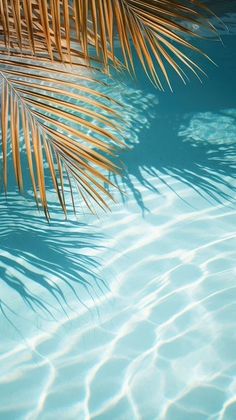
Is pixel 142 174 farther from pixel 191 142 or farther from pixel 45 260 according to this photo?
pixel 45 260

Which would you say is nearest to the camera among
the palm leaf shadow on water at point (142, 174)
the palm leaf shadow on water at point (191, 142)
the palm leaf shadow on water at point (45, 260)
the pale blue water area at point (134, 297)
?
the pale blue water area at point (134, 297)

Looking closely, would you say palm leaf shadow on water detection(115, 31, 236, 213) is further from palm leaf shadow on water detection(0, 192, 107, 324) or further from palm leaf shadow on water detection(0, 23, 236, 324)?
palm leaf shadow on water detection(0, 192, 107, 324)

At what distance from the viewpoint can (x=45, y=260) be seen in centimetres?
285

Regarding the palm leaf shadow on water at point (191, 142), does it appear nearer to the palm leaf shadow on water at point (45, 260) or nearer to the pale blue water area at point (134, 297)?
the pale blue water area at point (134, 297)

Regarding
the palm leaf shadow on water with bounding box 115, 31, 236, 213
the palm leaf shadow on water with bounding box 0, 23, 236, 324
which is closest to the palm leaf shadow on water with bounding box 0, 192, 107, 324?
the palm leaf shadow on water with bounding box 0, 23, 236, 324

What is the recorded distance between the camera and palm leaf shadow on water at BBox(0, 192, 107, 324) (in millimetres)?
2629

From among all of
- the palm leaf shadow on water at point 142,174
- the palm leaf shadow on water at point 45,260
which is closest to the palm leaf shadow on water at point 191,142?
the palm leaf shadow on water at point 142,174

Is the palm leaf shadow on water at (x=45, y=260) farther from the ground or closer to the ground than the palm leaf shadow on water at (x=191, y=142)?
closer to the ground

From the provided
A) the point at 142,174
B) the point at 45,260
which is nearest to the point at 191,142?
the point at 142,174

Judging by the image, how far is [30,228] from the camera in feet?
10.2

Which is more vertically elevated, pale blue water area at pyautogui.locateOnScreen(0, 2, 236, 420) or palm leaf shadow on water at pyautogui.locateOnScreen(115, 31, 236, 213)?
palm leaf shadow on water at pyautogui.locateOnScreen(115, 31, 236, 213)

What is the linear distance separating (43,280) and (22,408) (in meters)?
0.73

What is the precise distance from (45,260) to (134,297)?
0.50 meters

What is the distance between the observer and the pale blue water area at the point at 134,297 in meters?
2.13
